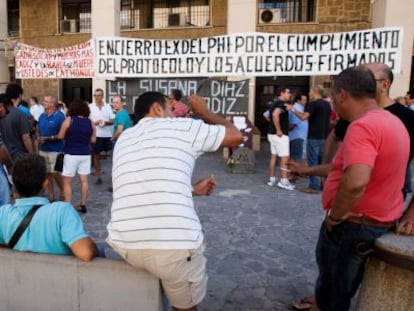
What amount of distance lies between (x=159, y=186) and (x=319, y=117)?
5655mm

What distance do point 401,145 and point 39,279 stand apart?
2094mm

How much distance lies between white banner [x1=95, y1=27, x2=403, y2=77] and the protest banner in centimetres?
73

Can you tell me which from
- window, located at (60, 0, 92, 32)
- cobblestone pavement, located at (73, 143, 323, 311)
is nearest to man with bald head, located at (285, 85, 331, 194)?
cobblestone pavement, located at (73, 143, 323, 311)

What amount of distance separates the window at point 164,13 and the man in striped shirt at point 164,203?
539 inches

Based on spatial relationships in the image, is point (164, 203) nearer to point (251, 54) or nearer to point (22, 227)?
point (22, 227)

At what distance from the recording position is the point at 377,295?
2139 millimetres

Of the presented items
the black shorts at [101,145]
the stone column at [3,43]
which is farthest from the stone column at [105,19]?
the stone column at [3,43]

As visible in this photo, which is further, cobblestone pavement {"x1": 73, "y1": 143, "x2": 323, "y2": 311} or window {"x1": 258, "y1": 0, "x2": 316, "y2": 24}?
window {"x1": 258, "y1": 0, "x2": 316, "y2": 24}

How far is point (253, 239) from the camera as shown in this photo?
4.77 meters

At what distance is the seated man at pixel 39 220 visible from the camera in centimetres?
224

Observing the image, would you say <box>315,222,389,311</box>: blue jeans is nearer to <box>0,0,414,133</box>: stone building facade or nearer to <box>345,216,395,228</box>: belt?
<box>345,216,395,228</box>: belt

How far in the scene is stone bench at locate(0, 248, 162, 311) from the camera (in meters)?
2.13

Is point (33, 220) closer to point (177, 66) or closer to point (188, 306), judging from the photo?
point (188, 306)

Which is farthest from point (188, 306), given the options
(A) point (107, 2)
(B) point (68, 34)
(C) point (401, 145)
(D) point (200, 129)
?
(B) point (68, 34)
